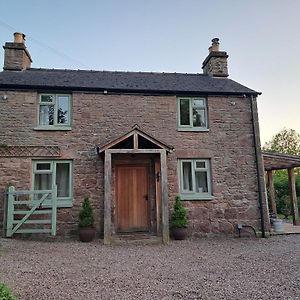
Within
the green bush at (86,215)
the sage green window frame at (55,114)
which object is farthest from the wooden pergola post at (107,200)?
the sage green window frame at (55,114)

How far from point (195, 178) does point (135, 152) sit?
2730 mm

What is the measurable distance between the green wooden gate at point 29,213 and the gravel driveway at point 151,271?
3.52ft

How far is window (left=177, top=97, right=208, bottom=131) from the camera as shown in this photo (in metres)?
11.1

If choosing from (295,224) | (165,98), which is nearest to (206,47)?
(165,98)

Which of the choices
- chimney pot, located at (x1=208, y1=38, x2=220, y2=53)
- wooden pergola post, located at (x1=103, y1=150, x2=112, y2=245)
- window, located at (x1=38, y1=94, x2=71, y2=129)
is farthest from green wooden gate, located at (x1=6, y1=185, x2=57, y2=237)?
chimney pot, located at (x1=208, y1=38, x2=220, y2=53)

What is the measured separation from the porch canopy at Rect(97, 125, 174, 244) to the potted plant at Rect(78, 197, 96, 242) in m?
0.68

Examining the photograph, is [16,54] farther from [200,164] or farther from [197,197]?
[197,197]

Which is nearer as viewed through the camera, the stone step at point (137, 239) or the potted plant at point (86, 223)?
the stone step at point (137, 239)

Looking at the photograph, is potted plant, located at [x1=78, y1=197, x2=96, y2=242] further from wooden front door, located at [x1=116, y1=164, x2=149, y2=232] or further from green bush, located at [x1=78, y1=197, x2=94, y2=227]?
wooden front door, located at [x1=116, y1=164, x2=149, y2=232]

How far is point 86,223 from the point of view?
9359 mm

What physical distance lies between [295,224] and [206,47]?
9328 mm

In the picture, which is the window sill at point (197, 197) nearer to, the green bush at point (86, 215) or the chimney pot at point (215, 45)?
the green bush at point (86, 215)

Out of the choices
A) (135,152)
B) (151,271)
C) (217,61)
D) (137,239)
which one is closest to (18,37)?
(135,152)

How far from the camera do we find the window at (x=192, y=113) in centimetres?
1115
